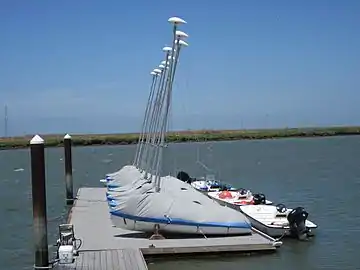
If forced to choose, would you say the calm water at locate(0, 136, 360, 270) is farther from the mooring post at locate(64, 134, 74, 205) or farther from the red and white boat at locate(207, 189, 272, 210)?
the red and white boat at locate(207, 189, 272, 210)

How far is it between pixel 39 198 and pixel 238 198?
1663cm

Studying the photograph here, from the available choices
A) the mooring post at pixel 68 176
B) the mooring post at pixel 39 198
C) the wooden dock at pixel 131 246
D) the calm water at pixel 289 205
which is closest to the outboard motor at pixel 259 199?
the calm water at pixel 289 205

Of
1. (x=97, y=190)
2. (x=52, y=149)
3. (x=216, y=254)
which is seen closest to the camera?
(x=216, y=254)

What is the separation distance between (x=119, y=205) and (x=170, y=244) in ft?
9.33

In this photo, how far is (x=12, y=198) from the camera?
156 feet

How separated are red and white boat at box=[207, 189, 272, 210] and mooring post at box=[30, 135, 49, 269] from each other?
13.9 metres

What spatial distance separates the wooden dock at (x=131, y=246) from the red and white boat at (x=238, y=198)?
7602 millimetres

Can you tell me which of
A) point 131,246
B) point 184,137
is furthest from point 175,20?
point 184,137

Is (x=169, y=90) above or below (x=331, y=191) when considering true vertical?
above

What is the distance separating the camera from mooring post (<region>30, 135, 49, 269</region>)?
59.6 ft

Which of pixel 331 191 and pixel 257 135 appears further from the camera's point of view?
pixel 257 135

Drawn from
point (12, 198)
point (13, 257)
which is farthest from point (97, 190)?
point (13, 257)

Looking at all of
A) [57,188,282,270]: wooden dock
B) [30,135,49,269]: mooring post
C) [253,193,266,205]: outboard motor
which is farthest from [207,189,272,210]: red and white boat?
[30,135,49,269]: mooring post

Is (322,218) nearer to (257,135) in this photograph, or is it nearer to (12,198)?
(12,198)
